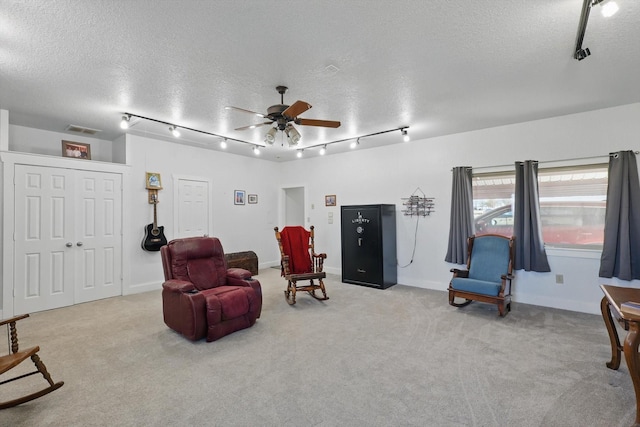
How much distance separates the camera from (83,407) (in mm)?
2035

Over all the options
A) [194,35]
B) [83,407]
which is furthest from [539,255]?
[83,407]

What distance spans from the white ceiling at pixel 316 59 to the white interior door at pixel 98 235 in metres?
1.03

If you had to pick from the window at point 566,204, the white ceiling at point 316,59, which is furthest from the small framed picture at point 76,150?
the window at point 566,204

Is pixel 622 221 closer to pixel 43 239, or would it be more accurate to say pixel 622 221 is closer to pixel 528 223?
pixel 528 223

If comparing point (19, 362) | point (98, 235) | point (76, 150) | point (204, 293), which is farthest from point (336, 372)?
point (76, 150)

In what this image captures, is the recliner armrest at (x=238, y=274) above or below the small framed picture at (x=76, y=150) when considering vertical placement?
below

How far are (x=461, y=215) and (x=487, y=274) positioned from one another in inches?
39.7

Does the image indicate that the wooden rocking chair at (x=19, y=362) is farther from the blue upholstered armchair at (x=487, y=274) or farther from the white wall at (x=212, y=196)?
the blue upholstered armchair at (x=487, y=274)

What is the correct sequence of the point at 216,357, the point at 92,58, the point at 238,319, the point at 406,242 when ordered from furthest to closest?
the point at 406,242 < the point at 238,319 < the point at 216,357 < the point at 92,58

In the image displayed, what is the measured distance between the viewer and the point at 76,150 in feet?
15.0

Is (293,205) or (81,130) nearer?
(81,130)

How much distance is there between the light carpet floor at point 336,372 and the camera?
1940 mm

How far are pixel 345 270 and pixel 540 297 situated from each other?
303cm

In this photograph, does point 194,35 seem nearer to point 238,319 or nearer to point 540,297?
point 238,319
